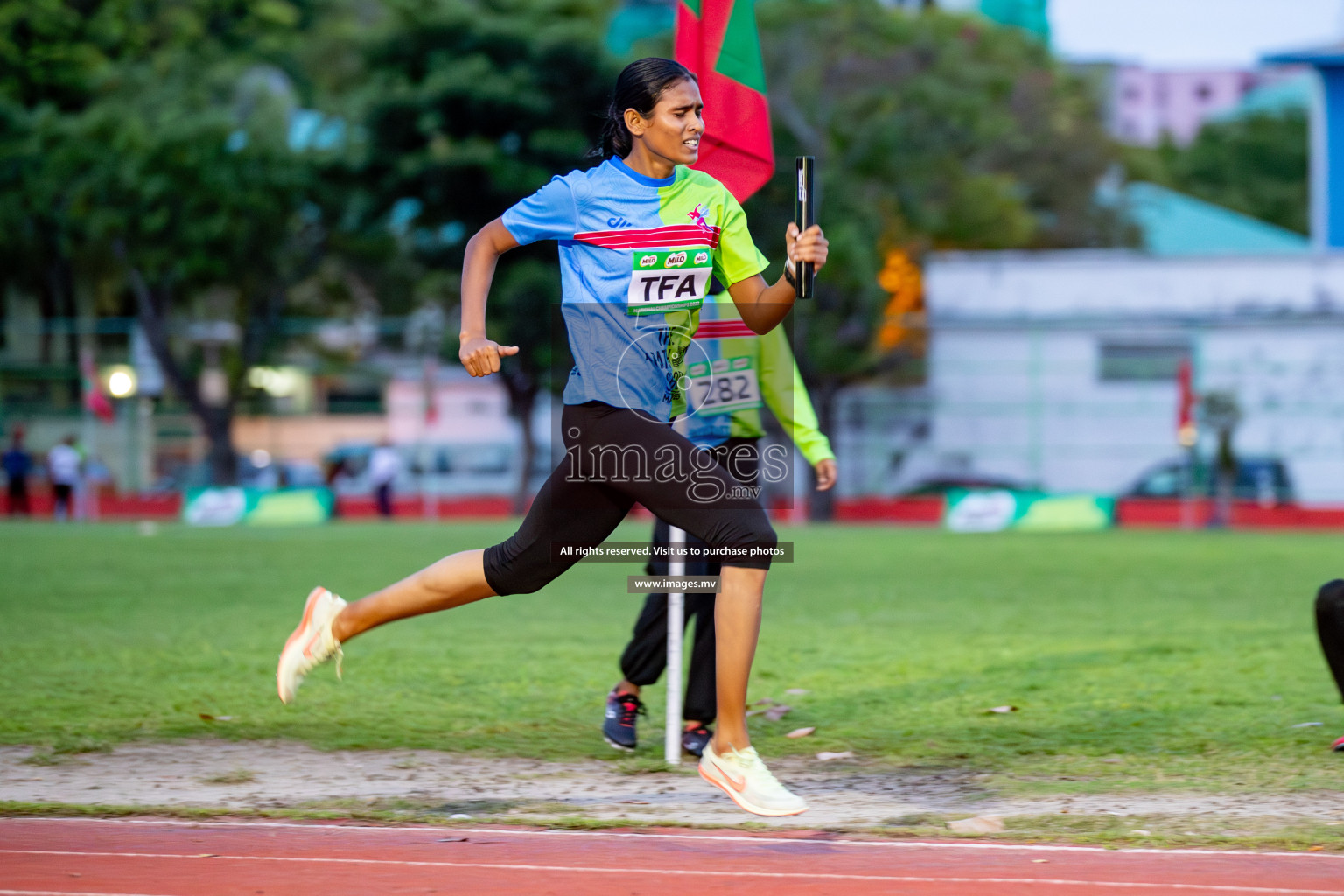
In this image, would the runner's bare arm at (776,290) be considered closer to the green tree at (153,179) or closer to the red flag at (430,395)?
the red flag at (430,395)

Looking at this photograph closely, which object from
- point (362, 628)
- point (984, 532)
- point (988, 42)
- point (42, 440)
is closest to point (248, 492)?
point (42, 440)

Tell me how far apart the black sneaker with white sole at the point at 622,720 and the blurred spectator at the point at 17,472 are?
26388mm

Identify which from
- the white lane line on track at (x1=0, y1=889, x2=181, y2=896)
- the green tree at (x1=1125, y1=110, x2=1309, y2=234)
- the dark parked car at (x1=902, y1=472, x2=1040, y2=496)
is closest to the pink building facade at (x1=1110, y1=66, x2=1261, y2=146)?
the green tree at (x1=1125, y1=110, x2=1309, y2=234)

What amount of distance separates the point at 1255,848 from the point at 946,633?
17.9 feet

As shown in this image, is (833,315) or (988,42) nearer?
(833,315)

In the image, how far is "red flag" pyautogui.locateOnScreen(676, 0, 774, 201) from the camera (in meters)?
5.90

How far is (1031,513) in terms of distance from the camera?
2453cm

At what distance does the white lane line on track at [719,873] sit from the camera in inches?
142

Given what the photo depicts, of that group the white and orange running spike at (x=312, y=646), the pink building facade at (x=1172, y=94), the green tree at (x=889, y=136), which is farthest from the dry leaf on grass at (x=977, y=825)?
the pink building facade at (x=1172, y=94)

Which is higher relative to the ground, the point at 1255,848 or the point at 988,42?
the point at 988,42

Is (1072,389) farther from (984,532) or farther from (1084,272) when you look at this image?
(984,532)

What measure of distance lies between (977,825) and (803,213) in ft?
5.82

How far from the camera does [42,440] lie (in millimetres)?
30984

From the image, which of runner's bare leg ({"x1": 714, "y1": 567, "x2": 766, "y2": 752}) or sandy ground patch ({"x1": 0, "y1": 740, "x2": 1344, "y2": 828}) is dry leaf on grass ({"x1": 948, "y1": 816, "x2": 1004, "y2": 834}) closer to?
sandy ground patch ({"x1": 0, "y1": 740, "x2": 1344, "y2": 828})
